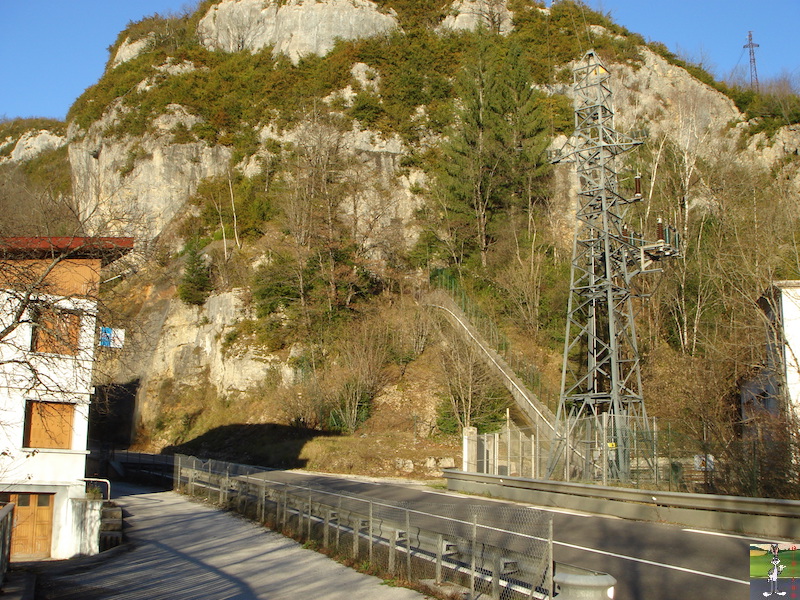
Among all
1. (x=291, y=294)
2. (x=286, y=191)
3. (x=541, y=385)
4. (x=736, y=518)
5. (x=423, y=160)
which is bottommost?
(x=736, y=518)

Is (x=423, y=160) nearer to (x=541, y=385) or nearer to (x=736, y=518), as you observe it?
(x=541, y=385)

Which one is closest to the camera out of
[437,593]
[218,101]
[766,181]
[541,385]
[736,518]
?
[437,593]

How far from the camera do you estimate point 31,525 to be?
1838 cm

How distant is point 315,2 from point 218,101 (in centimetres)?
1428

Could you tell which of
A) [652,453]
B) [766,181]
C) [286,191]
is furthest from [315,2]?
[652,453]

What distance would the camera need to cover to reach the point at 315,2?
65.4 m

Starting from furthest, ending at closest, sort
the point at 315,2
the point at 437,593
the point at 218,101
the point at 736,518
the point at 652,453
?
the point at 315,2 → the point at 218,101 → the point at 652,453 → the point at 736,518 → the point at 437,593

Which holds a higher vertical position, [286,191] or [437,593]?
[286,191]

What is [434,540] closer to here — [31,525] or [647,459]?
[647,459]

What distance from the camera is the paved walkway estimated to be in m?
10.3

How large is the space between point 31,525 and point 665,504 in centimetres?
1602

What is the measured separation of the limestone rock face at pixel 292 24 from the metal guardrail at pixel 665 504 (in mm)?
52620

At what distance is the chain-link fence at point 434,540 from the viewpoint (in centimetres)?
811

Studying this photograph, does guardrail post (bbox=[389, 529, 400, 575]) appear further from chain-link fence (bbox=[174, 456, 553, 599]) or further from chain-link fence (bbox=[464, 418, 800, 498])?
chain-link fence (bbox=[464, 418, 800, 498])
